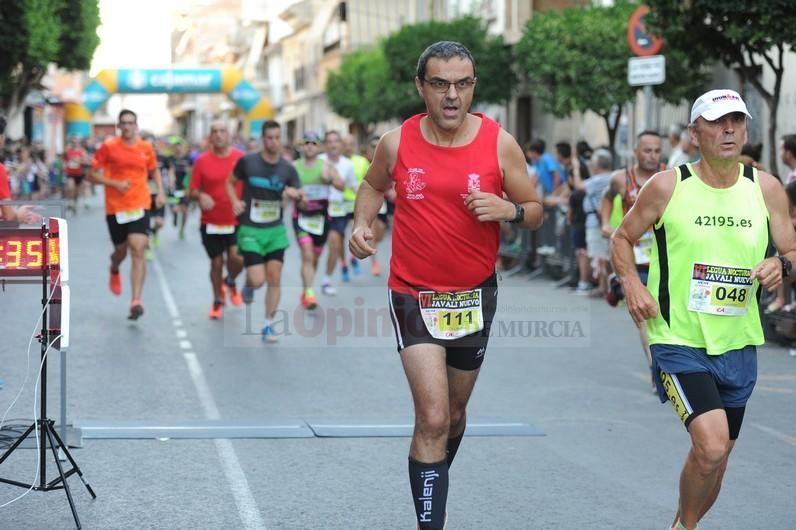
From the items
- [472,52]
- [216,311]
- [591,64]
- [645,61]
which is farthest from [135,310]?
[472,52]

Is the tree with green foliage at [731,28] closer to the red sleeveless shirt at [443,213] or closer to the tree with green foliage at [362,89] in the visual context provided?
the red sleeveless shirt at [443,213]

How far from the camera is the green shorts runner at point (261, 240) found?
12570 mm

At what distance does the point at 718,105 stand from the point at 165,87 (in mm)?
42700

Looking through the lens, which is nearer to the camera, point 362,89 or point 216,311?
point 216,311

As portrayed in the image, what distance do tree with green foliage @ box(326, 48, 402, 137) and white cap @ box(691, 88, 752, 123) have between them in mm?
39945

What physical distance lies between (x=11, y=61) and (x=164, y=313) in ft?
94.1

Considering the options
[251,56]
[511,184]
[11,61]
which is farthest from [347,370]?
[251,56]

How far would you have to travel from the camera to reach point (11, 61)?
4125cm

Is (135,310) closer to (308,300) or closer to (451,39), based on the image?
(308,300)

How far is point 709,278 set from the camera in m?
5.30

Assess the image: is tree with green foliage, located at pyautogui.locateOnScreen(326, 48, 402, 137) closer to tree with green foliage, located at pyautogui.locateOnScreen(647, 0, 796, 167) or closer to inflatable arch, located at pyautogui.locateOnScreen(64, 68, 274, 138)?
inflatable arch, located at pyautogui.locateOnScreen(64, 68, 274, 138)

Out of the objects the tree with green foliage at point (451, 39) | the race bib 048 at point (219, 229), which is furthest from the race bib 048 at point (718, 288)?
the tree with green foliage at point (451, 39)

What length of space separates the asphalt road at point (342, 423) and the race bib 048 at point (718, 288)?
1.26 meters

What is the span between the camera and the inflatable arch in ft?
145
